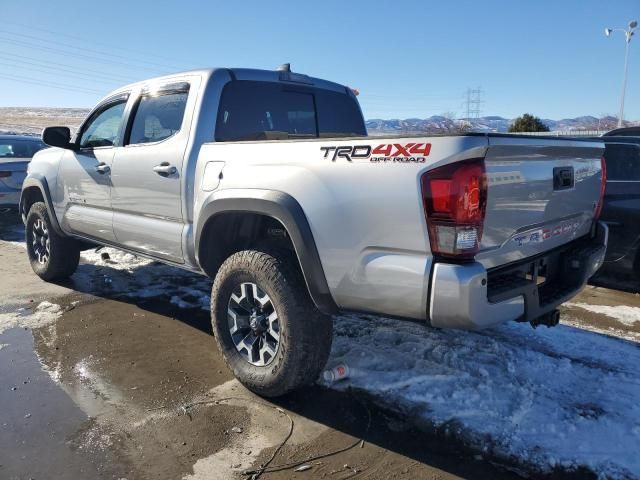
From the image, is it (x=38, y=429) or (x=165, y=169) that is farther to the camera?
(x=165, y=169)

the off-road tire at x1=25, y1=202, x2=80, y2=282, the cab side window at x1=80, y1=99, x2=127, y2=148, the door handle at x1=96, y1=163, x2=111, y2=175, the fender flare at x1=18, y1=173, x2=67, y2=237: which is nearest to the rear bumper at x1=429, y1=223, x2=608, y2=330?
the door handle at x1=96, y1=163, x2=111, y2=175

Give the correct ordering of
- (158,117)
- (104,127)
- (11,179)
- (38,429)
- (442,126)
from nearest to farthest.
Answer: (38,429)
(158,117)
(104,127)
(11,179)
(442,126)

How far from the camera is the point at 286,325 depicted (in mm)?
2854

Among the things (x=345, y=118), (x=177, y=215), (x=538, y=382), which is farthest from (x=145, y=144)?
(x=538, y=382)

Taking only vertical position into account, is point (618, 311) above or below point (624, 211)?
below

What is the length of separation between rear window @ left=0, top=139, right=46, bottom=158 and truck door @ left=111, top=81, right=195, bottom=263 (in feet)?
22.4

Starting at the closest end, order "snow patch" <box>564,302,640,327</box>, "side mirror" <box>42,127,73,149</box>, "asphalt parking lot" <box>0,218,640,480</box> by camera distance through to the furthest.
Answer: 1. "asphalt parking lot" <box>0,218,640,480</box>
2. "snow patch" <box>564,302,640,327</box>
3. "side mirror" <box>42,127,73,149</box>

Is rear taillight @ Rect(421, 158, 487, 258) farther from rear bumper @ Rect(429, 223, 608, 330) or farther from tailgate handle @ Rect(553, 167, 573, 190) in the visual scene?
tailgate handle @ Rect(553, 167, 573, 190)

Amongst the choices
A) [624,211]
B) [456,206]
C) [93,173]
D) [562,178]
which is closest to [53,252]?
[93,173]

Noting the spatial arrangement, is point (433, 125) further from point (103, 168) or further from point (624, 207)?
point (103, 168)

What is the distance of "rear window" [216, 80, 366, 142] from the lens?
3635 mm

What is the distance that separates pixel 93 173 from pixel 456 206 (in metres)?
3.53

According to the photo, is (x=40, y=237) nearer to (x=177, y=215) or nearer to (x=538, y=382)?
(x=177, y=215)

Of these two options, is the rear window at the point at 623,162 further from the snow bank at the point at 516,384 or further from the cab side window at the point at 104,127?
the cab side window at the point at 104,127
